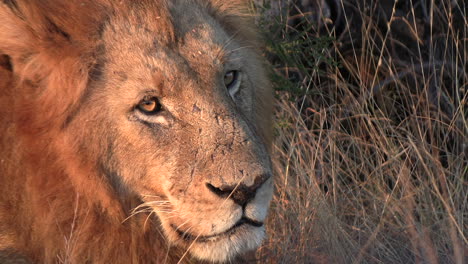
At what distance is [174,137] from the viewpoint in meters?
3.50

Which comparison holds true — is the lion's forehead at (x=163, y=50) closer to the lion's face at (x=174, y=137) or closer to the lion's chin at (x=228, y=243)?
the lion's face at (x=174, y=137)

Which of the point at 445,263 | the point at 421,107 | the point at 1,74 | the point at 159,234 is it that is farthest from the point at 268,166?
the point at 421,107

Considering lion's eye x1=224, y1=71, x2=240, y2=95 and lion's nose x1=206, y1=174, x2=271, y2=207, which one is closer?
lion's nose x1=206, y1=174, x2=271, y2=207

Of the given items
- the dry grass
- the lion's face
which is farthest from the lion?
the dry grass

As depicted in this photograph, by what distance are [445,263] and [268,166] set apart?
4.93 ft

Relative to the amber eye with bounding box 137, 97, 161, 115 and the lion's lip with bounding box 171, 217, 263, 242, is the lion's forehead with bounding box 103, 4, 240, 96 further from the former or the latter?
the lion's lip with bounding box 171, 217, 263, 242

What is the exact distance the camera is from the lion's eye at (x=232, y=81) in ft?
12.7

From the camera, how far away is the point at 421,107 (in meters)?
6.68

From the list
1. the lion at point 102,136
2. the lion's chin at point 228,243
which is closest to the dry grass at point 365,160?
the lion's chin at point 228,243

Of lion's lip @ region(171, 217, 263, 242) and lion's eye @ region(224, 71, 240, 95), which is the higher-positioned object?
lion's eye @ region(224, 71, 240, 95)

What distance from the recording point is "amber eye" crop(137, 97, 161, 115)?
3.52 m

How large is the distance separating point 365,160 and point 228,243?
9.04 feet

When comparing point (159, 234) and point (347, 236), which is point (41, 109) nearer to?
point (159, 234)

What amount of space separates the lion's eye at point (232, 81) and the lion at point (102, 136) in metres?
0.26
